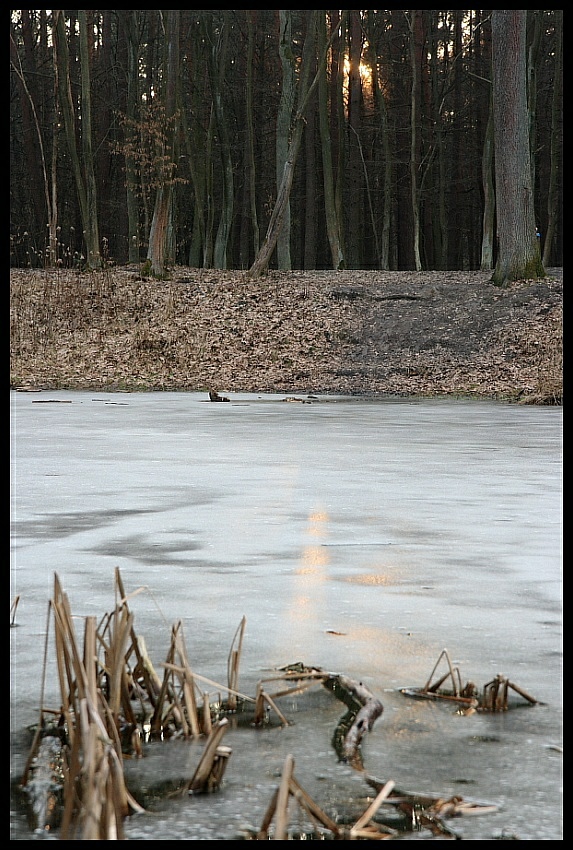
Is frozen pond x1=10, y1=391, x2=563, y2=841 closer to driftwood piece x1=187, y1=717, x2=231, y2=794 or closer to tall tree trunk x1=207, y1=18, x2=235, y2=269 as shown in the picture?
driftwood piece x1=187, y1=717, x2=231, y2=794

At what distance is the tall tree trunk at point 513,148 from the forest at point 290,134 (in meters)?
5.78

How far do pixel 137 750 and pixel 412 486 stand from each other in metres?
3.53

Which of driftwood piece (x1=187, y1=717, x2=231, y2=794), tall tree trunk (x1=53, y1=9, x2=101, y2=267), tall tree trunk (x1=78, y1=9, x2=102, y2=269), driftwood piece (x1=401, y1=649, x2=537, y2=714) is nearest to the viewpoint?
driftwood piece (x1=187, y1=717, x2=231, y2=794)

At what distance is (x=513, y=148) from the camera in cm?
1666

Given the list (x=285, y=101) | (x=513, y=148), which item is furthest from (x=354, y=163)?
(x=513, y=148)

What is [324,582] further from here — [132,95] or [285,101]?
[132,95]

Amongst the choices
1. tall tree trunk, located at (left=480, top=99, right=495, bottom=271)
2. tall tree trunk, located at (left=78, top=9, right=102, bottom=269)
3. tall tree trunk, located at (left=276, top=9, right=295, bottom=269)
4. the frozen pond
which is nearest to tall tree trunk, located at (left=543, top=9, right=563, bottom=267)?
tall tree trunk, located at (left=480, top=99, right=495, bottom=271)

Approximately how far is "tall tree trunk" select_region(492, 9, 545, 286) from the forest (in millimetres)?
5776

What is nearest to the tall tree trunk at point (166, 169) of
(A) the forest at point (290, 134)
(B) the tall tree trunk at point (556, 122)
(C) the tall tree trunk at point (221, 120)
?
(A) the forest at point (290, 134)

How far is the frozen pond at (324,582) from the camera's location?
191 centimetres

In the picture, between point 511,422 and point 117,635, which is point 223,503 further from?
point 511,422

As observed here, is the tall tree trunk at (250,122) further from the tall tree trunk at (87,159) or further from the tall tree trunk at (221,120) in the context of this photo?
the tall tree trunk at (87,159)

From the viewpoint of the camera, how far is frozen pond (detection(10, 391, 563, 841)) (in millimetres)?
1914

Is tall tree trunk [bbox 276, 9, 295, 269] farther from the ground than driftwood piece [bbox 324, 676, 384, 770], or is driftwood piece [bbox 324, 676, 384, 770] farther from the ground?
tall tree trunk [bbox 276, 9, 295, 269]
